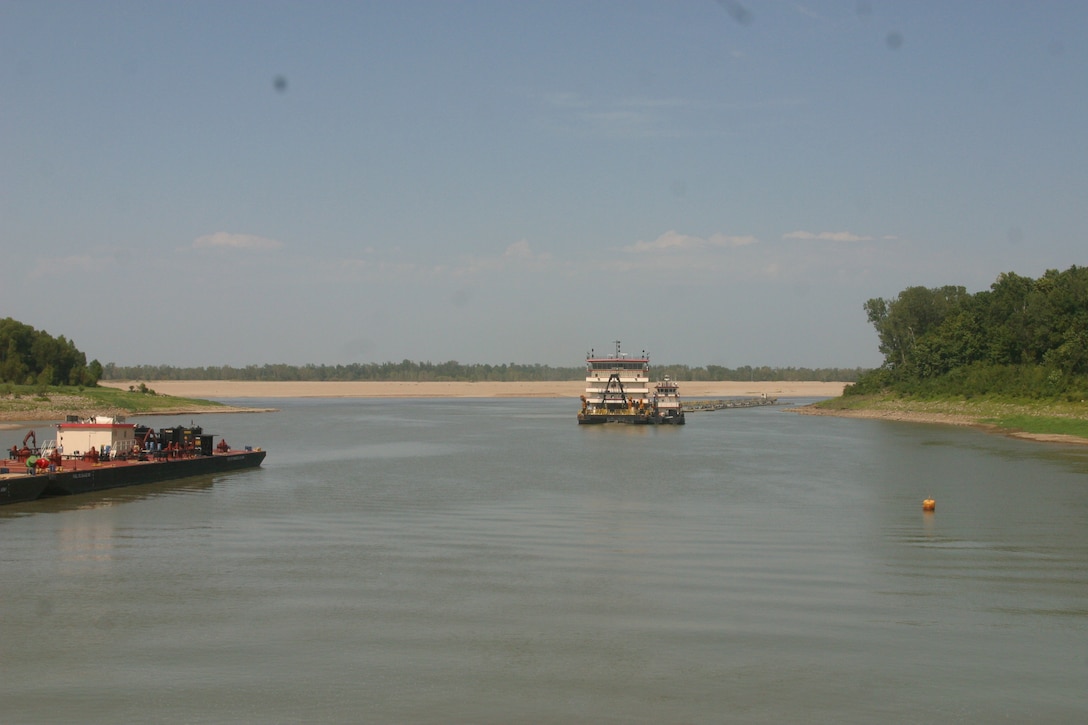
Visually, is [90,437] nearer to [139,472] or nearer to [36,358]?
[139,472]

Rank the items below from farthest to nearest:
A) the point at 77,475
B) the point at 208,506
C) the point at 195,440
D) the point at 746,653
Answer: the point at 195,440 → the point at 77,475 → the point at 208,506 → the point at 746,653

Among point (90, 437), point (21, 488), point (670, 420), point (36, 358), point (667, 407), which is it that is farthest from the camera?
point (36, 358)

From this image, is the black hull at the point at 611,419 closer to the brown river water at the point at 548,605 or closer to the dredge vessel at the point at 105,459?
the dredge vessel at the point at 105,459

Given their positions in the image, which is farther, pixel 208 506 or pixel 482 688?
pixel 208 506

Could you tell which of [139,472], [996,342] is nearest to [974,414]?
[996,342]

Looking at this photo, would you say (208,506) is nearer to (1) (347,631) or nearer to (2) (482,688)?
Result: (1) (347,631)

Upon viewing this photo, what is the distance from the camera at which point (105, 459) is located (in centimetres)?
5425

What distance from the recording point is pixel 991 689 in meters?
18.5

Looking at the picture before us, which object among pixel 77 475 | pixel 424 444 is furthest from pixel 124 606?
pixel 424 444

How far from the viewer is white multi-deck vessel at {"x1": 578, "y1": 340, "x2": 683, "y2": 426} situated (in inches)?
4628

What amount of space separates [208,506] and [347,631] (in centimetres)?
2514

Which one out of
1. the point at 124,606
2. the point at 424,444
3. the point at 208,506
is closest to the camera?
the point at 124,606

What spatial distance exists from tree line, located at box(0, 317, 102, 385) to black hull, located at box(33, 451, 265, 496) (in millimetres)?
96219

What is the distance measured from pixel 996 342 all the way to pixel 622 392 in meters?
50.0
